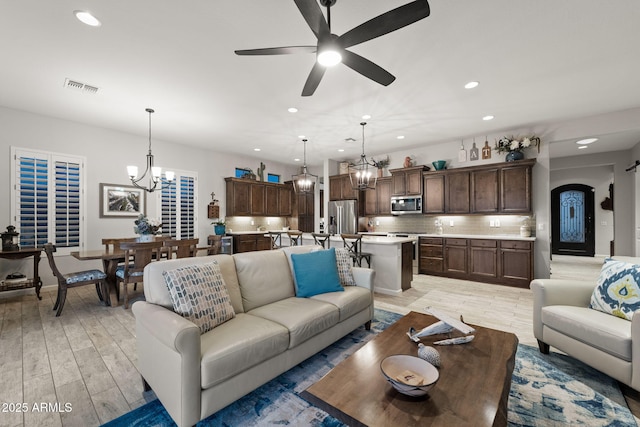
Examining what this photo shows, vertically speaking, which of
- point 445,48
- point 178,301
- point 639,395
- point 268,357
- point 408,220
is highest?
point 445,48

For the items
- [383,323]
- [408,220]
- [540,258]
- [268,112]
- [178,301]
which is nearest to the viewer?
[178,301]

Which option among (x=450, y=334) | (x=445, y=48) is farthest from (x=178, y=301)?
(x=445, y=48)

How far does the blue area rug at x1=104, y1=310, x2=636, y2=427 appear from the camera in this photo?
169cm

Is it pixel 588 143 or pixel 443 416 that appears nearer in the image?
pixel 443 416

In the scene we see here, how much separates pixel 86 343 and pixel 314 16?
11.8 feet

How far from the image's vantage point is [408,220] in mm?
6902

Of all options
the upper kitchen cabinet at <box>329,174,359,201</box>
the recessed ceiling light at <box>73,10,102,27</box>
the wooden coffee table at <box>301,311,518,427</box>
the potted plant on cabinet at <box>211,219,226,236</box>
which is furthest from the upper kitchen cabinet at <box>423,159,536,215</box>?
the recessed ceiling light at <box>73,10,102,27</box>

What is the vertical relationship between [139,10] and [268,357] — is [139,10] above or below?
above

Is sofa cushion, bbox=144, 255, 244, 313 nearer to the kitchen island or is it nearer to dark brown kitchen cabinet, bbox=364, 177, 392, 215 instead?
the kitchen island

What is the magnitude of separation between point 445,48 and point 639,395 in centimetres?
323

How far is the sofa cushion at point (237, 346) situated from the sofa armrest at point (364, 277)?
1.32 metres

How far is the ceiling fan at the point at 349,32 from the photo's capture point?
1.67 m

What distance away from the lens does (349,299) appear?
268cm

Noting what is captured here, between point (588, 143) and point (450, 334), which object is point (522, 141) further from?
point (450, 334)
